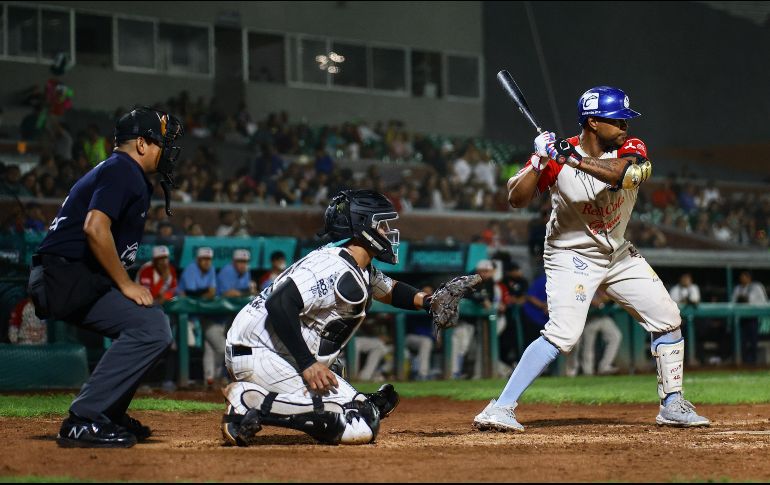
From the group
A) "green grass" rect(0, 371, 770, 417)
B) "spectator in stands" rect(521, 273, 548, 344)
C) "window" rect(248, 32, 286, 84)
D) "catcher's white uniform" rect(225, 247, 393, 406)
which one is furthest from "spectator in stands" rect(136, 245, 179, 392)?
"window" rect(248, 32, 286, 84)

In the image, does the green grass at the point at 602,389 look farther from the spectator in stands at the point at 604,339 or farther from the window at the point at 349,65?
the window at the point at 349,65

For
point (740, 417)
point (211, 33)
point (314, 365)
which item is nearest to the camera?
point (314, 365)

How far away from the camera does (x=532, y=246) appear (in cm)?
1556

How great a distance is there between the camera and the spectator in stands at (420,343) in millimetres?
14195

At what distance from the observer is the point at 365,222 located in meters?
5.95

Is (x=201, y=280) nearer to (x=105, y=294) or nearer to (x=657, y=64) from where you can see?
(x=105, y=294)

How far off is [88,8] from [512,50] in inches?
442

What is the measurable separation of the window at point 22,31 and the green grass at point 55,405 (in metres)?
14.5

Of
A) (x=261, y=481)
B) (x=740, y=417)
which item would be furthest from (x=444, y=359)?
(x=261, y=481)

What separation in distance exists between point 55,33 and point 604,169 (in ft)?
63.9

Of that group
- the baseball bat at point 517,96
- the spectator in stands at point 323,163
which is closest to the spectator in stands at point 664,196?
the spectator in stands at point 323,163

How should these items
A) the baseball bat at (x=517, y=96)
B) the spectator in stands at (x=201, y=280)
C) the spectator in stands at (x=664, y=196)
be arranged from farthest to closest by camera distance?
the spectator in stands at (x=664, y=196)
the spectator in stands at (x=201, y=280)
the baseball bat at (x=517, y=96)

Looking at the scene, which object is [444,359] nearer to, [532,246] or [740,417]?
[532,246]

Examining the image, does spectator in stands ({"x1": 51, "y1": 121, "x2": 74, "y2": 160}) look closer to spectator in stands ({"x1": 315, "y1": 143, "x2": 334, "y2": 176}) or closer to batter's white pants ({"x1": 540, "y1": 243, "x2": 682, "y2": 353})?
spectator in stands ({"x1": 315, "y1": 143, "x2": 334, "y2": 176})
